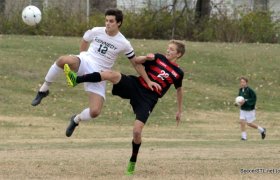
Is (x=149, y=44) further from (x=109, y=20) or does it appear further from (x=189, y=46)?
(x=109, y=20)

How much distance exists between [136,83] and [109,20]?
1.02 meters

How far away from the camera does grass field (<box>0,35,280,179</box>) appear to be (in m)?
11.9

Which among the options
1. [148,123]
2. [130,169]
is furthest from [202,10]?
[130,169]

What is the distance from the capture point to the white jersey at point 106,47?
475 inches

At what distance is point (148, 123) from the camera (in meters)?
25.6

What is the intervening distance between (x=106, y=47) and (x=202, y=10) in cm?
2749

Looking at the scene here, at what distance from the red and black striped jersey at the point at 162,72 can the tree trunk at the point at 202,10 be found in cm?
2725

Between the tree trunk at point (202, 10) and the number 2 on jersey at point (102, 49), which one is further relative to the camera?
the tree trunk at point (202, 10)

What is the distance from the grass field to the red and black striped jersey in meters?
1.26

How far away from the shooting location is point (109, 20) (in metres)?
11.9

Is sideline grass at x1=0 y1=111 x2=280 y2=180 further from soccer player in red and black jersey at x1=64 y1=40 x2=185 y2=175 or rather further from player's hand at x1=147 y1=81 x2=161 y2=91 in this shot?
player's hand at x1=147 y1=81 x2=161 y2=91

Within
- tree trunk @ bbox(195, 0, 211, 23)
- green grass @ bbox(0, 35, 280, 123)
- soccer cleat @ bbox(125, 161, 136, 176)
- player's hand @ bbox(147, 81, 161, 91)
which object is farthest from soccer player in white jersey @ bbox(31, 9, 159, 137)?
tree trunk @ bbox(195, 0, 211, 23)

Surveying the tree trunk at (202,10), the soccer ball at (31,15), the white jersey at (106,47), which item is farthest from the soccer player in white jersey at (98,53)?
the tree trunk at (202,10)

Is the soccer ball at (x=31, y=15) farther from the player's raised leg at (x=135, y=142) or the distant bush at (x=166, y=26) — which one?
the player's raised leg at (x=135, y=142)
